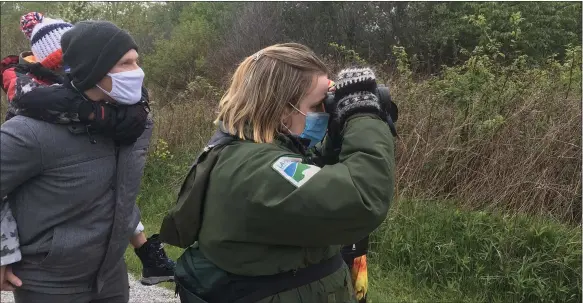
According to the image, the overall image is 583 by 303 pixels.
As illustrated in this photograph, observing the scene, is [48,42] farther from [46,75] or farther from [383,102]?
[383,102]

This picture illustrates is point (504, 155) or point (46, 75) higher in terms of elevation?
point (46, 75)

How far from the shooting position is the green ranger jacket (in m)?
1.44

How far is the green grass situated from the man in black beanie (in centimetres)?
250

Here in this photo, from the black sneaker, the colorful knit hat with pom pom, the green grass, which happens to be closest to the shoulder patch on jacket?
the colorful knit hat with pom pom

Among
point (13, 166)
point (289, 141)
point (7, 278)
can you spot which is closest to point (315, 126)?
point (289, 141)

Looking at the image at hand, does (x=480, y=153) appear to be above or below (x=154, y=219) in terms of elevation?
above

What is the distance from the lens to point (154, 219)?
6.49 metres

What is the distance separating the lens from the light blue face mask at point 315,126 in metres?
1.76

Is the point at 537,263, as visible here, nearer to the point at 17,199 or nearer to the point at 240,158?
the point at 240,158

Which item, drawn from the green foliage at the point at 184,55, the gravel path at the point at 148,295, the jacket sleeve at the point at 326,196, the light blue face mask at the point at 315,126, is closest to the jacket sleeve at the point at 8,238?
the jacket sleeve at the point at 326,196

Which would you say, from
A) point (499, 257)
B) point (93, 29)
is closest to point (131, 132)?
point (93, 29)

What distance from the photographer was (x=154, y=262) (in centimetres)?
309

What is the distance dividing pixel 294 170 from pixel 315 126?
1.11 ft

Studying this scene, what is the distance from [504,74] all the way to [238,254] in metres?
5.60
